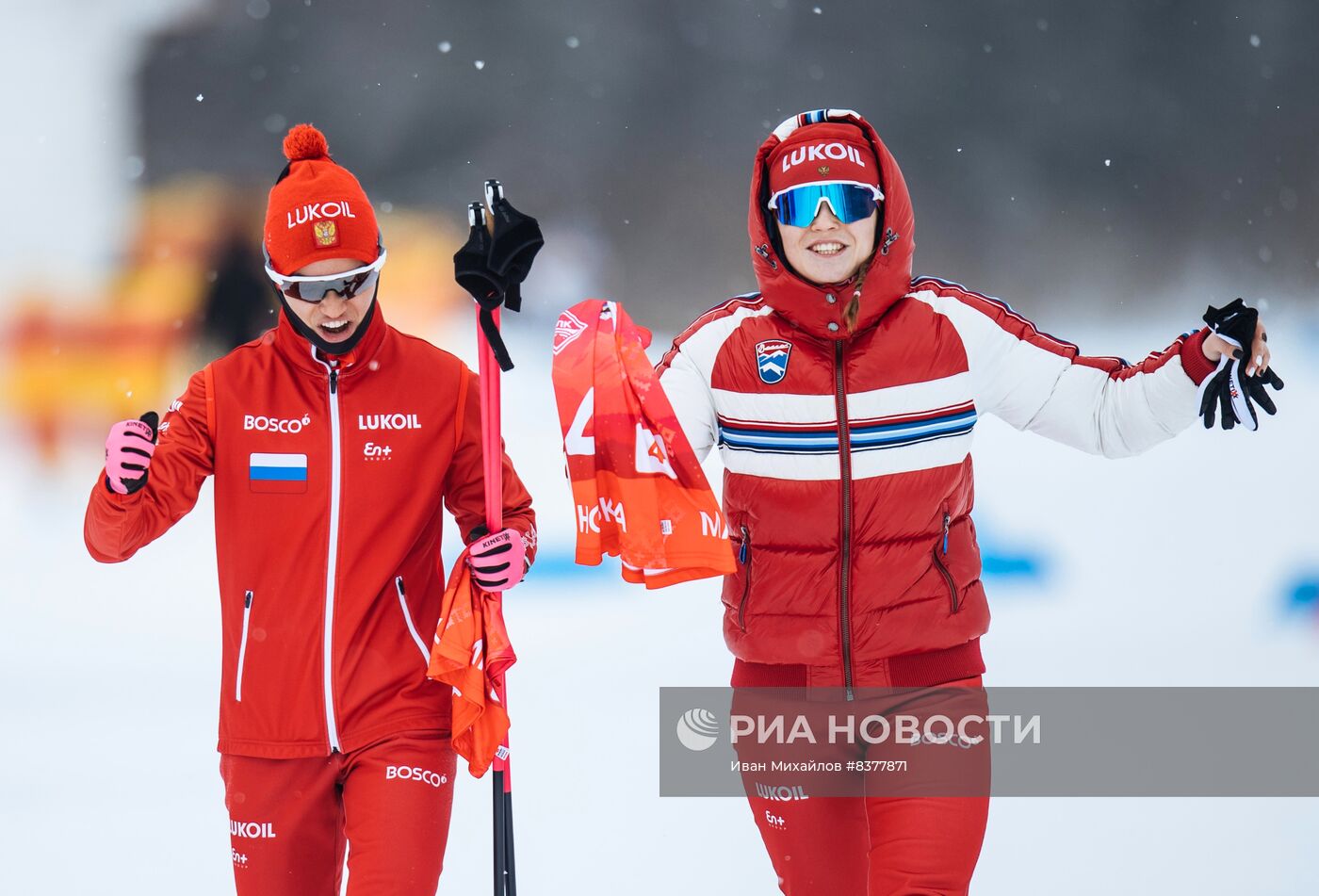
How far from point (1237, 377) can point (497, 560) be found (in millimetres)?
1297

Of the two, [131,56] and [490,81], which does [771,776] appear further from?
[131,56]

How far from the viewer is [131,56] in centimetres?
663

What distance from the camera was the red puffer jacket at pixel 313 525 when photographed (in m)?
2.26

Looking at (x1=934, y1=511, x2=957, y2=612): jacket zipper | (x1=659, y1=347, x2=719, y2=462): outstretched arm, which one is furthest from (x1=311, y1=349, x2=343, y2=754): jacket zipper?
(x1=934, y1=511, x2=957, y2=612): jacket zipper

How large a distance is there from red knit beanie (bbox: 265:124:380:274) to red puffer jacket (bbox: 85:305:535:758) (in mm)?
125

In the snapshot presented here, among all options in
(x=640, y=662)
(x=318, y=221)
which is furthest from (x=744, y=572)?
(x=640, y=662)

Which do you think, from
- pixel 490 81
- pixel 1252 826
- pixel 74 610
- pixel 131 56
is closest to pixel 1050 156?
pixel 490 81

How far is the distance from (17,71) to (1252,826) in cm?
630

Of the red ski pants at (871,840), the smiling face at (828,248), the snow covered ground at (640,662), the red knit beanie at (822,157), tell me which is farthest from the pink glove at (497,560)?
the snow covered ground at (640,662)

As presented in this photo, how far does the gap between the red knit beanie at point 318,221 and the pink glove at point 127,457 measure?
37 cm

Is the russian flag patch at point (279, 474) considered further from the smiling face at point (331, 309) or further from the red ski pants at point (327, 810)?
the red ski pants at point (327, 810)

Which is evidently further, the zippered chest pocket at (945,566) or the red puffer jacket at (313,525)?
the zippered chest pocket at (945,566)

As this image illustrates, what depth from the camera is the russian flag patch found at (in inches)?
90.8

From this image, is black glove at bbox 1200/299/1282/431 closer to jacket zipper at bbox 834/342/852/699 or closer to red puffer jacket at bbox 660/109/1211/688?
red puffer jacket at bbox 660/109/1211/688
